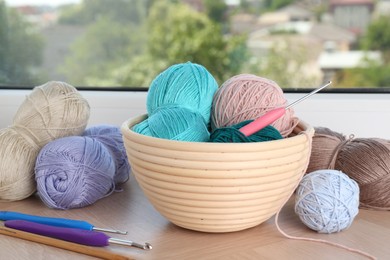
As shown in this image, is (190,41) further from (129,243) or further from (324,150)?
(129,243)

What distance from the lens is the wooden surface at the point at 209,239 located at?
55 cm

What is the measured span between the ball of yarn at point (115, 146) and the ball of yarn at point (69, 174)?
65 millimetres

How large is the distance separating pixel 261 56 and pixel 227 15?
602 millimetres

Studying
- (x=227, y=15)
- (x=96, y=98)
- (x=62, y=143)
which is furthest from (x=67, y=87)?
(x=227, y=15)

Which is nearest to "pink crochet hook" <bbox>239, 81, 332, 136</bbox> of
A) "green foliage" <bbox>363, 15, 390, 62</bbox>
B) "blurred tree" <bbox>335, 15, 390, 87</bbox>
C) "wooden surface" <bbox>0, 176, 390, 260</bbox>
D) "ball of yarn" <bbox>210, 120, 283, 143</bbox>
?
"ball of yarn" <bbox>210, 120, 283, 143</bbox>

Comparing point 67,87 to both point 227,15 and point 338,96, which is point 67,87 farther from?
point 227,15

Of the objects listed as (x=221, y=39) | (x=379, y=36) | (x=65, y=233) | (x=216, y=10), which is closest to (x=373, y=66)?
(x=379, y=36)

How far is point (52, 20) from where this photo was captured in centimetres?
592

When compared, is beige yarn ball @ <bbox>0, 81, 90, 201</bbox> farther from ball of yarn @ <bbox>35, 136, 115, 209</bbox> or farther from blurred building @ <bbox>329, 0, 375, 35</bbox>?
blurred building @ <bbox>329, 0, 375, 35</bbox>

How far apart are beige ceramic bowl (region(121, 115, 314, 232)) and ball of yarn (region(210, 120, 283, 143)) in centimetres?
3

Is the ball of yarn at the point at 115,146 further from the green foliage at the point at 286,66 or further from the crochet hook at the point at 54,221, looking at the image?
the green foliage at the point at 286,66

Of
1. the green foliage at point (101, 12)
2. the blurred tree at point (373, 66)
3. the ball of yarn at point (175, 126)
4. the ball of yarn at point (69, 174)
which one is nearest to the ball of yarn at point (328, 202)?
the ball of yarn at point (175, 126)

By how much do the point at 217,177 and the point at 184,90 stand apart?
13 centimetres

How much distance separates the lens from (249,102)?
63 cm
